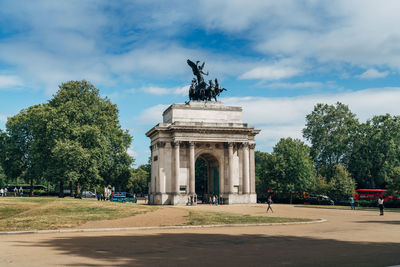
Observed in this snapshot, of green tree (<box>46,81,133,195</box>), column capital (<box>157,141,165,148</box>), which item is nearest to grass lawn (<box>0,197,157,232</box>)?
green tree (<box>46,81,133,195</box>)

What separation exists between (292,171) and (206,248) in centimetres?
5849

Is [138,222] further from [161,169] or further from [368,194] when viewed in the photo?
[368,194]

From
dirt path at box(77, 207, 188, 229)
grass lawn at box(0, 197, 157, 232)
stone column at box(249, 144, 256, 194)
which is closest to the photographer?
grass lawn at box(0, 197, 157, 232)

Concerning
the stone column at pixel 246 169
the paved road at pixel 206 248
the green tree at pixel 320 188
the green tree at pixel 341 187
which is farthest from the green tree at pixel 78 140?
the paved road at pixel 206 248

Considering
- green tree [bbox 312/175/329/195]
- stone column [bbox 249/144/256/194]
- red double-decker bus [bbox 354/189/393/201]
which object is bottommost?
red double-decker bus [bbox 354/189/393/201]

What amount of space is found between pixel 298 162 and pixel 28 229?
57.5m

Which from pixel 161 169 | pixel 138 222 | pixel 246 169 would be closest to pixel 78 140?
pixel 161 169

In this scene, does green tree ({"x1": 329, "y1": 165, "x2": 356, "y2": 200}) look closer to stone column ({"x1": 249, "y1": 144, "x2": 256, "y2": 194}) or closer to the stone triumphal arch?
stone column ({"x1": 249, "y1": 144, "x2": 256, "y2": 194})

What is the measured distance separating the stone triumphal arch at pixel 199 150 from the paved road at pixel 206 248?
39780mm

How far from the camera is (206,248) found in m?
16.9

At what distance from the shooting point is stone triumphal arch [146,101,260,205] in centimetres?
6247

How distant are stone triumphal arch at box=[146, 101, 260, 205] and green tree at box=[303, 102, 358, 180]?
96.8ft

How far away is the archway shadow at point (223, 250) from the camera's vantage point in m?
13.6

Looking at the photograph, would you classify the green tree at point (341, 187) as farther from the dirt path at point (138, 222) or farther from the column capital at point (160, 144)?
the dirt path at point (138, 222)
